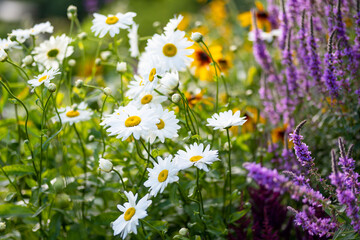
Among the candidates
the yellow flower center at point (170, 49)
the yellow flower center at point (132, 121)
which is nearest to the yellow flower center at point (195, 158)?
the yellow flower center at point (132, 121)

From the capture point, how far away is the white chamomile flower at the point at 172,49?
5.17 ft

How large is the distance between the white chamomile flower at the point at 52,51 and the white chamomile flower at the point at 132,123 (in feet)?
2.17

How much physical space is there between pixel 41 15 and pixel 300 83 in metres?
9.86

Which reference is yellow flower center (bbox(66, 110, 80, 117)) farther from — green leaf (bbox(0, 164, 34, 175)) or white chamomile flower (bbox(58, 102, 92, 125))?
green leaf (bbox(0, 164, 34, 175))

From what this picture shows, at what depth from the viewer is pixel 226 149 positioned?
1776 millimetres

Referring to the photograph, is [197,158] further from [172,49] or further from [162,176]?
[172,49]

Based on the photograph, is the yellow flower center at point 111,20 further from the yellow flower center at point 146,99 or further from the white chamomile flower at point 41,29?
the yellow flower center at point 146,99

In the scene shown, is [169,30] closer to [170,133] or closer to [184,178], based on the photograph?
[170,133]

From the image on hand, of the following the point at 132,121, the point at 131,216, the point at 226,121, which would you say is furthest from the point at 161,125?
the point at 131,216

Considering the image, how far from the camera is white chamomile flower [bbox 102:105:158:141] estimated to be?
1352 millimetres

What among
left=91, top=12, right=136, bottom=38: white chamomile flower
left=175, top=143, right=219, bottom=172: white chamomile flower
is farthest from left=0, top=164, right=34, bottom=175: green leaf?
left=175, top=143, right=219, bottom=172: white chamomile flower

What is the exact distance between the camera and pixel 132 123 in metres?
1.39

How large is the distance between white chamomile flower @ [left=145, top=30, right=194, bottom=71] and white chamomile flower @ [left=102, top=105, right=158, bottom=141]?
0.79 feet

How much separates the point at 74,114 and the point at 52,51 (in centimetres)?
37
